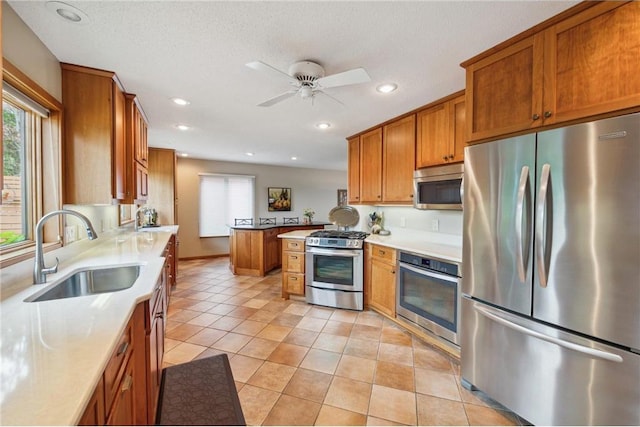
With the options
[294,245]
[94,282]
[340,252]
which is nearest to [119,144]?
[94,282]

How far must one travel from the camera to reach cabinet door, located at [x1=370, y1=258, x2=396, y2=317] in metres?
2.91

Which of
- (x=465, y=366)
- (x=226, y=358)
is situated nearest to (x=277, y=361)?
(x=226, y=358)

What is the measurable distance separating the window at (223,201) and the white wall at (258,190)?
134mm

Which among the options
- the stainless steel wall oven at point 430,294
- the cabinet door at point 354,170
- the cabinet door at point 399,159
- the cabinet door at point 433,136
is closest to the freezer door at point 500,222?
the stainless steel wall oven at point 430,294

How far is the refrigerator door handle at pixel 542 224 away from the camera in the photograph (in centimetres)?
142

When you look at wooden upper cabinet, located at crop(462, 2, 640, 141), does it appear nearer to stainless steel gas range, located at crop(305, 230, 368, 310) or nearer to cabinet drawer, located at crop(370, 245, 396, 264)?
cabinet drawer, located at crop(370, 245, 396, 264)

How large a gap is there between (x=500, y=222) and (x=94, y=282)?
2.62 m

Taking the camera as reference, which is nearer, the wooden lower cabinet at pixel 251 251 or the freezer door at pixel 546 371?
the freezer door at pixel 546 371

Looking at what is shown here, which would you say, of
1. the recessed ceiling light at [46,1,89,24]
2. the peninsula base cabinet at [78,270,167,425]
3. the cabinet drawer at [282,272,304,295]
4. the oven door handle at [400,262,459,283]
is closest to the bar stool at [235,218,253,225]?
the cabinet drawer at [282,272,304,295]

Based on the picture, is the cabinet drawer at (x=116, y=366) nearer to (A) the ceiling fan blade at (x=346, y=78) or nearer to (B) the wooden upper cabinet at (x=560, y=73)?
(A) the ceiling fan blade at (x=346, y=78)

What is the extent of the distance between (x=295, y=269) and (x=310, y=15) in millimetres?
2920

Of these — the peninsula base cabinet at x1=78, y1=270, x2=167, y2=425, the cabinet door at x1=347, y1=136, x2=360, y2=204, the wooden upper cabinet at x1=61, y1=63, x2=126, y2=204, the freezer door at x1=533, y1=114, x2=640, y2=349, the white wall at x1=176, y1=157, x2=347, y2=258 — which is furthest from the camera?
the white wall at x1=176, y1=157, x2=347, y2=258

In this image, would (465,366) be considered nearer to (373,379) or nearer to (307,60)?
(373,379)

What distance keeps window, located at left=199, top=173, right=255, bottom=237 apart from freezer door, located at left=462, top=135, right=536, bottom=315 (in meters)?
5.63
